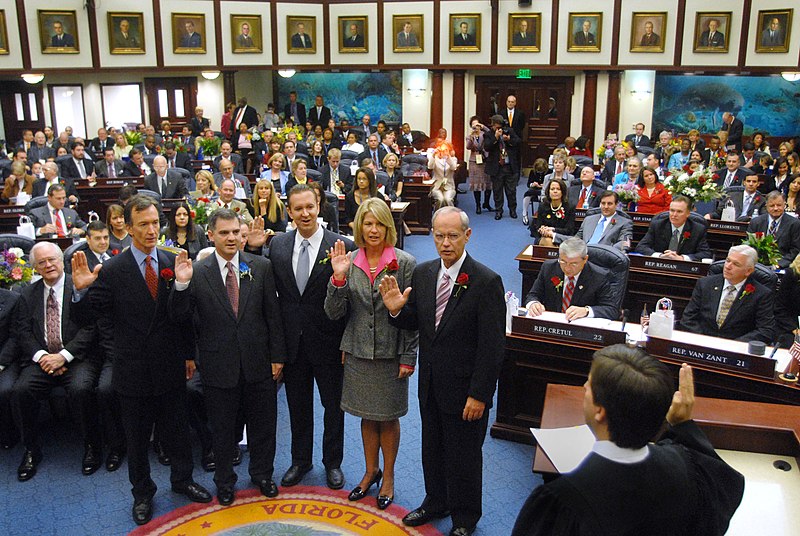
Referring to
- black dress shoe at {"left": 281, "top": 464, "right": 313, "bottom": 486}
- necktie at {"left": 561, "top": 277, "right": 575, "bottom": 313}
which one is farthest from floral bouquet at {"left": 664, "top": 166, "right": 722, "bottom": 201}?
black dress shoe at {"left": 281, "top": 464, "right": 313, "bottom": 486}

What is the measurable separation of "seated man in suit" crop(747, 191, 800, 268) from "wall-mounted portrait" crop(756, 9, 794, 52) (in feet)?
26.4

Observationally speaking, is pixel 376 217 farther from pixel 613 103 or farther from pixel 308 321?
pixel 613 103

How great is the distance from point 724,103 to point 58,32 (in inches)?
560

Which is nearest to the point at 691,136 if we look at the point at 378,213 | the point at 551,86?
the point at 551,86

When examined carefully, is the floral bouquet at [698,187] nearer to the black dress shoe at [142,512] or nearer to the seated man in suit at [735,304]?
the seated man in suit at [735,304]

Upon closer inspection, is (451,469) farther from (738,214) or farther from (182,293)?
(738,214)

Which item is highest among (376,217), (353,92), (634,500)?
(353,92)

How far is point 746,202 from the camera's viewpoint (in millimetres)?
9172

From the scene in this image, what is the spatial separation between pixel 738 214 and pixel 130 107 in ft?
45.3

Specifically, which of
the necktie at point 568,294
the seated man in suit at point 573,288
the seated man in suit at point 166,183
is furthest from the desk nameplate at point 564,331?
the seated man in suit at point 166,183

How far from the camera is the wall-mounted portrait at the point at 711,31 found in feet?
47.7

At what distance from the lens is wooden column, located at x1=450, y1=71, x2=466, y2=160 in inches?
658

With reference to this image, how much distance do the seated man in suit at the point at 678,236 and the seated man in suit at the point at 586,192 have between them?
1.81 metres

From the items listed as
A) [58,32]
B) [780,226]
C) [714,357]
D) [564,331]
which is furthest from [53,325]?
[58,32]
